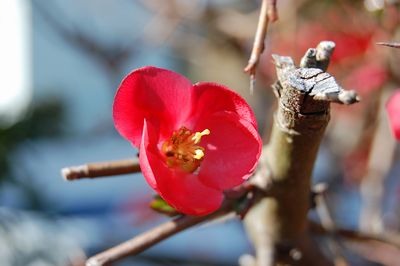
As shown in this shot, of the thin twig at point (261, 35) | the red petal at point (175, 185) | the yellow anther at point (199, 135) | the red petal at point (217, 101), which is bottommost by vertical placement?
the red petal at point (175, 185)

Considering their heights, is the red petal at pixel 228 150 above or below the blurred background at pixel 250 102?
above

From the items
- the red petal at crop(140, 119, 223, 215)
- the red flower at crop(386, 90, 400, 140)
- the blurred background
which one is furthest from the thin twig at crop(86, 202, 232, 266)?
the blurred background

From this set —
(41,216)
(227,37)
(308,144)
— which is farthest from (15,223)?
(308,144)

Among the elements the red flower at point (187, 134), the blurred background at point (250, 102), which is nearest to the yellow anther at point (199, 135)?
the red flower at point (187, 134)

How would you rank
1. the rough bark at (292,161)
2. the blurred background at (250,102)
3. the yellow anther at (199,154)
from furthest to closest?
the blurred background at (250,102)
the yellow anther at (199,154)
the rough bark at (292,161)

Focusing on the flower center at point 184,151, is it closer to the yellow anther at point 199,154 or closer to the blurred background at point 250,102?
the yellow anther at point 199,154

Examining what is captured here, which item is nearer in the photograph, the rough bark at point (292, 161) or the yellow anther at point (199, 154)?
the rough bark at point (292, 161)

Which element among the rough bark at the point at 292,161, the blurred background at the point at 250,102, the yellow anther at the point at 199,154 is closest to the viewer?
the rough bark at the point at 292,161
